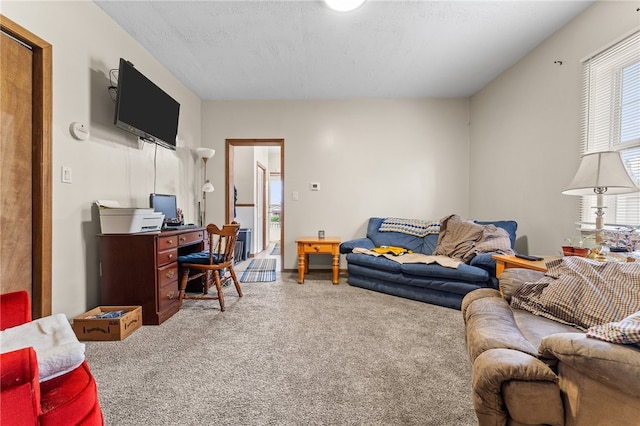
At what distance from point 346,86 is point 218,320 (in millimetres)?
3169

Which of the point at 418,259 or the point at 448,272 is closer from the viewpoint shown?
the point at 448,272

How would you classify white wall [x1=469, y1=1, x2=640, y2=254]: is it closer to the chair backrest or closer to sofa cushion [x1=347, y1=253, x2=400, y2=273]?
sofa cushion [x1=347, y1=253, x2=400, y2=273]

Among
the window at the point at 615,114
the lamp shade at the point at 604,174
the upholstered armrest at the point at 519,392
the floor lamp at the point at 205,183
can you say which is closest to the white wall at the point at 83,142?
the floor lamp at the point at 205,183

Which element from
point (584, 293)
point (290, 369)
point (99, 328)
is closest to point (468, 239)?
point (584, 293)

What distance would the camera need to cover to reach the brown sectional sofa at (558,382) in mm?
671

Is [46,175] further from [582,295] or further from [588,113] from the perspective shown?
[588,113]

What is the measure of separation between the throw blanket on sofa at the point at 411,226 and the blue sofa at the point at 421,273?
53 mm

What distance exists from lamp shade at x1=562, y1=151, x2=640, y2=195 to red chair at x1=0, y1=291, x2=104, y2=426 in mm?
2638

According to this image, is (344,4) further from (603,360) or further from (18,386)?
(18,386)

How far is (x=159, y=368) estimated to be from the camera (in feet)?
5.28

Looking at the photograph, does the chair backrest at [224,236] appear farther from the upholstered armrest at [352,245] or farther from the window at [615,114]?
the window at [615,114]

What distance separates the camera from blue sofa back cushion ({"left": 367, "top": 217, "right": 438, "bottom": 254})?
350 centimetres

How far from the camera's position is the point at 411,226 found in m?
3.71

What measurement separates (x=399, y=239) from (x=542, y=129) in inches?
75.7
